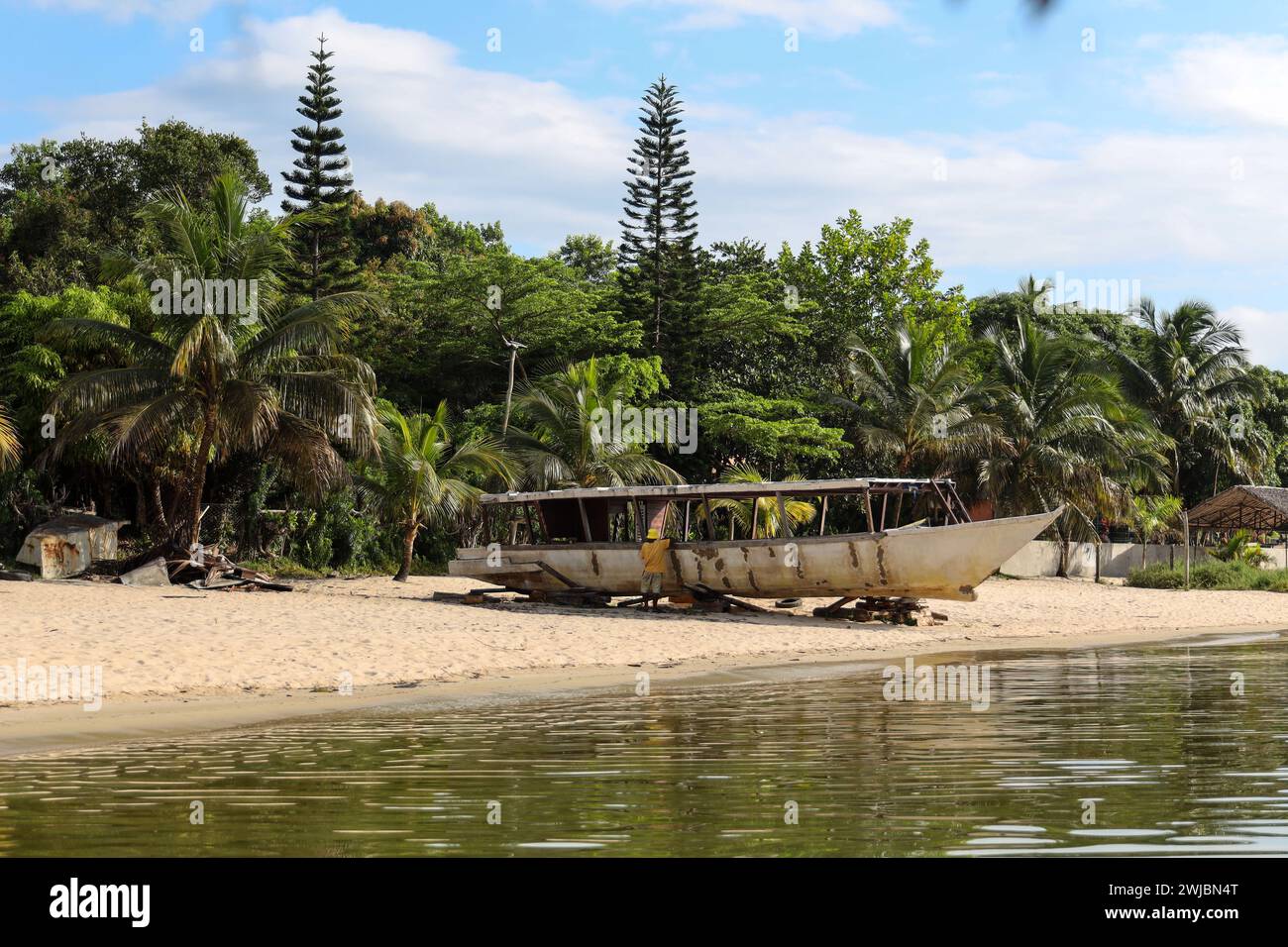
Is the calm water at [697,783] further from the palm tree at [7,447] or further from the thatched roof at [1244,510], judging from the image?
the thatched roof at [1244,510]

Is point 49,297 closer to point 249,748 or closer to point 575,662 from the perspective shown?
point 575,662

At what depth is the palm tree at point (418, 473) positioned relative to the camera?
24.8 meters

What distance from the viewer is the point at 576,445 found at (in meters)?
27.0

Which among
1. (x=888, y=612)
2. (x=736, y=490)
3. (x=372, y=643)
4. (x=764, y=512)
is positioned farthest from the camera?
(x=764, y=512)

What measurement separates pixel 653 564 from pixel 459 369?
16325mm

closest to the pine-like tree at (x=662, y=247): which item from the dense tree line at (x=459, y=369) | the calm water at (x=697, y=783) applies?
the dense tree line at (x=459, y=369)

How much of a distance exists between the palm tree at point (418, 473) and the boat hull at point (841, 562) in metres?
3.94

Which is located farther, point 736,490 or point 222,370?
point 222,370

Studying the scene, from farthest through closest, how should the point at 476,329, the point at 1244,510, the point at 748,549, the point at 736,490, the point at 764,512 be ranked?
the point at 1244,510 → the point at 476,329 → the point at 764,512 → the point at 748,549 → the point at 736,490

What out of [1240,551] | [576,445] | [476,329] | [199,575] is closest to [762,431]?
[576,445]

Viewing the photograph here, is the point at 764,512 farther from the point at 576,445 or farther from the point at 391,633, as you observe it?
the point at 391,633

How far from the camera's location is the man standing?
2108cm

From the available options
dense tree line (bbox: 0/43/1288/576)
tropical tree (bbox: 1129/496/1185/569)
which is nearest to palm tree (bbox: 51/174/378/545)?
dense tree line (bbox: 0/43/1288/576)
